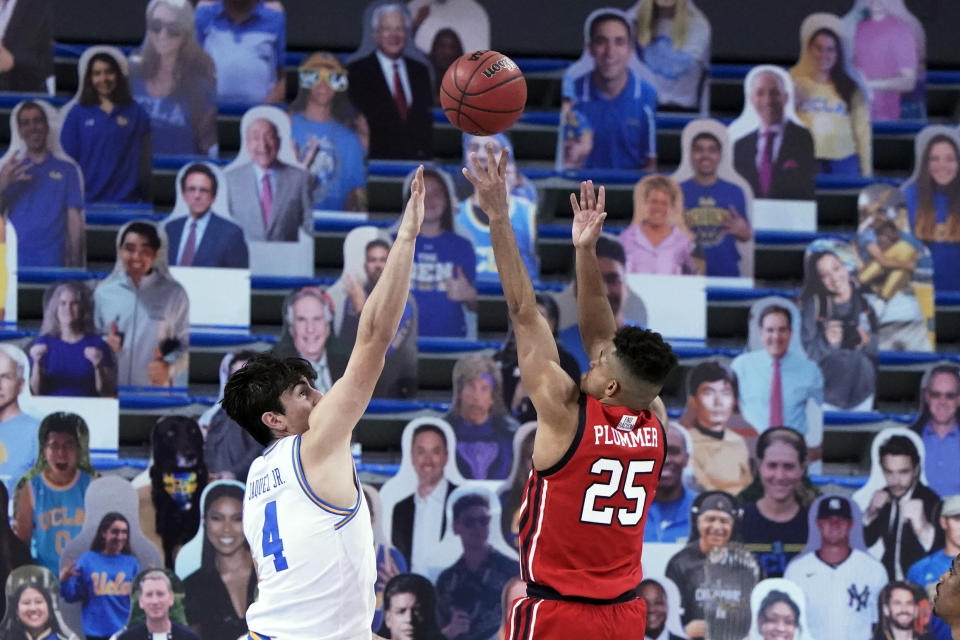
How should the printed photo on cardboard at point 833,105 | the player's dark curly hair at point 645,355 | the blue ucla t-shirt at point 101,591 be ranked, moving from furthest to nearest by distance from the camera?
1. the printed photo on cardboard at point 833,105
2. the blue ucla t-shirt at point 101,591
3. the player's dark curly hair at point 645,355

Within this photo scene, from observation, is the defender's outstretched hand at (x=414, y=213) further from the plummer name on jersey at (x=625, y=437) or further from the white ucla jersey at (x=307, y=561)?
the plummer name on jersey at (x=625, y=437)

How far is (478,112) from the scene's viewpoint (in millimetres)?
5375

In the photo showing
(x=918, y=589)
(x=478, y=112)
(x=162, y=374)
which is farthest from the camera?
(x=162, y=374)

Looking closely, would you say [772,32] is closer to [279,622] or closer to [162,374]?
[162,374]

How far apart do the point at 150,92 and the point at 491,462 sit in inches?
136

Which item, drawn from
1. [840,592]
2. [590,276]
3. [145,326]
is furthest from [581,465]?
[145,326]

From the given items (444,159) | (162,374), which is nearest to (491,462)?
(162,374)

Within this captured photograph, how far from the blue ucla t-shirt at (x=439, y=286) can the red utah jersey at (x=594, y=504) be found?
14.0 ft

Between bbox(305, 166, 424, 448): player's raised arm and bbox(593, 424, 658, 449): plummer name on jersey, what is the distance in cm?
81

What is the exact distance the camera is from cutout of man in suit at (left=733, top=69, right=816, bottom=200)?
9406mm

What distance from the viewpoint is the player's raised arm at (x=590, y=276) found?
15.5ft

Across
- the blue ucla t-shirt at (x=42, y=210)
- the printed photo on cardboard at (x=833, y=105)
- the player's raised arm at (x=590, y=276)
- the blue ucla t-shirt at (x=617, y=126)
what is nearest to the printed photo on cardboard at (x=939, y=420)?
the printed photo on cardboard at (x=833, y=105)

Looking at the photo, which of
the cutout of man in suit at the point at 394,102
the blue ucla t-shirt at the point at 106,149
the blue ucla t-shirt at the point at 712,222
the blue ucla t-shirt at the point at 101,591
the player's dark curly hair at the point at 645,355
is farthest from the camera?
the cutout of man in suit at the point at 394,102

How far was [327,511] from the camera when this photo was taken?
3.99 meters
